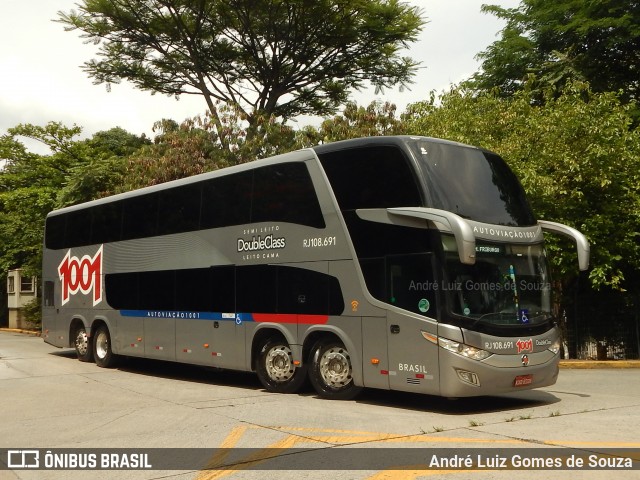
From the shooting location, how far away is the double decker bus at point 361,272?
10.6m

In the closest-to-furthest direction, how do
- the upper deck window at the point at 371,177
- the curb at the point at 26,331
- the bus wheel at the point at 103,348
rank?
the upper deck window at the point at 371,177
the bus wheel at the point at 103,348
the curb at the point at 26,331

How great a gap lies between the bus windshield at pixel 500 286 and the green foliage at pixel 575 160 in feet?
21.2

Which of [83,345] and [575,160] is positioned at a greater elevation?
[575,160]

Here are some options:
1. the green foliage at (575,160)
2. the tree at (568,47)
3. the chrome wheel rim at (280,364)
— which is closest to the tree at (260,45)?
the tree at (568,47)

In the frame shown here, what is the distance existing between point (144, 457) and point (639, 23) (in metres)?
22.6

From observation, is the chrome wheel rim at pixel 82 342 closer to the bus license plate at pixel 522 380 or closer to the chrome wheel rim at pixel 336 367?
the chrome wheel rim at pixel 336 367

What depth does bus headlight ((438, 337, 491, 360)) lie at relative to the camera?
34.0 feet

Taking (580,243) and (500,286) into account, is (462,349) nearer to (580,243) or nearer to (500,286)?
(500,286)

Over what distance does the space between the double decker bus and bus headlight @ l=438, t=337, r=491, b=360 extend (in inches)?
0.7

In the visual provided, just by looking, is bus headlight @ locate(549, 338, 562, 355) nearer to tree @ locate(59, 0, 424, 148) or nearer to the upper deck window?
the upper deck window

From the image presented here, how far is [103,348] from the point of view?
61.1 ft

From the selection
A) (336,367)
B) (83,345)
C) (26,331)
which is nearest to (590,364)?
(336,367)

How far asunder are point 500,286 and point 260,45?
2291 cm

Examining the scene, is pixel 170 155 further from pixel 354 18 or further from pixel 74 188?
pixel 354 18
